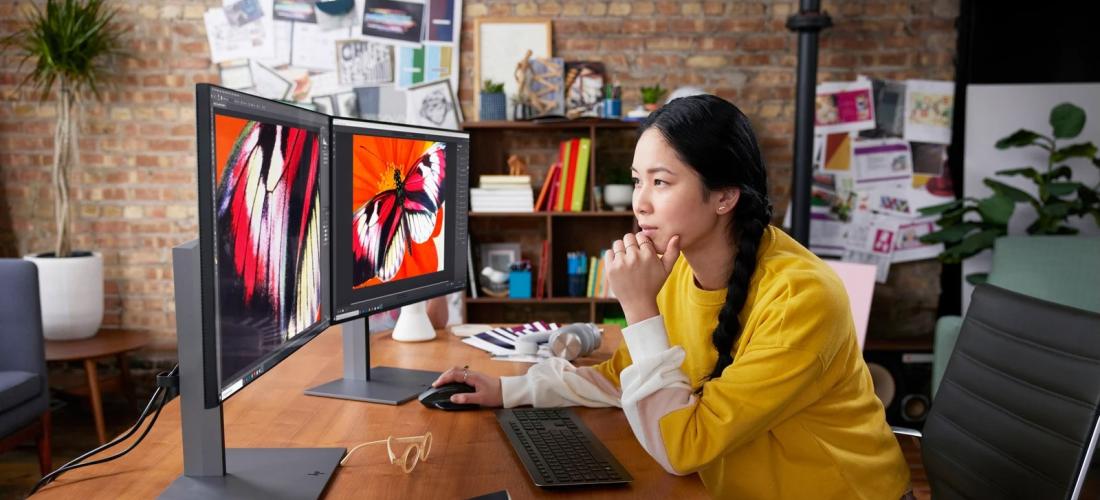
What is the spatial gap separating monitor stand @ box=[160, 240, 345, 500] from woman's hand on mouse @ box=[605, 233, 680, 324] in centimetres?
51

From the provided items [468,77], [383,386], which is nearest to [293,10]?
[468,77]

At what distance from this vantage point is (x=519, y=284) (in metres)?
3.87

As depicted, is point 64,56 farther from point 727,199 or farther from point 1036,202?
point 1036,202

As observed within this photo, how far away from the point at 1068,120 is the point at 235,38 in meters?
3.93

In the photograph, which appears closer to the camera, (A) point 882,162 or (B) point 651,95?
(B) point 651,95

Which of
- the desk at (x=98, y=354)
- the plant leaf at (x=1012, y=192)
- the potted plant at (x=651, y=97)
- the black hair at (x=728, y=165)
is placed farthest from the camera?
the potted plant at (x=651, y=97)

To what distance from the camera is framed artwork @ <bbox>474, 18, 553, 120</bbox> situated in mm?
3977

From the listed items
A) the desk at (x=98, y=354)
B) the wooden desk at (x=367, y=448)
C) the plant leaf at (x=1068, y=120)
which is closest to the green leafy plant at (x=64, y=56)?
the desk at (x=98, y=354)

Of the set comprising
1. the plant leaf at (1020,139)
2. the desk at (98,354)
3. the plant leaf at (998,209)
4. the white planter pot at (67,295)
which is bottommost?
the desk at (98,354)

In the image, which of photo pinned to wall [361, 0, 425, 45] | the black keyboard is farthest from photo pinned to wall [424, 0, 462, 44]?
the black keyboard

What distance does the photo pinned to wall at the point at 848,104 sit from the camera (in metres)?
3.98

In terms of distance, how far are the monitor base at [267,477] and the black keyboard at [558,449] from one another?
286 millimetres

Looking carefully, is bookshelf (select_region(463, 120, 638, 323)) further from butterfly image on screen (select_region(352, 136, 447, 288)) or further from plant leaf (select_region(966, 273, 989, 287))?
butterfly image on screen (select_region(352, 136, 447, 288))

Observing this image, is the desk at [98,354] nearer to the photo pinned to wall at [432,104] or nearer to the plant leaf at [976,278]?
the photo pinned to wall at [432,104]
